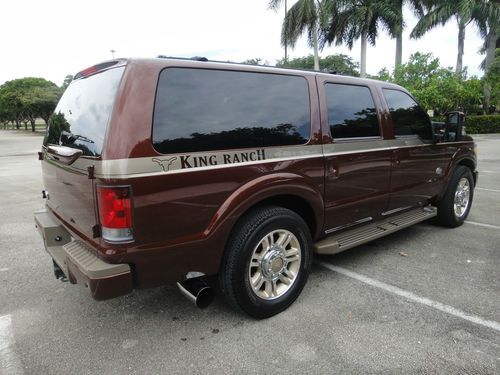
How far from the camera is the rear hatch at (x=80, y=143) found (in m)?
2.47

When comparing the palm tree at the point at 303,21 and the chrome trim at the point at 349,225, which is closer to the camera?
the chrome trim at the point at 349,225

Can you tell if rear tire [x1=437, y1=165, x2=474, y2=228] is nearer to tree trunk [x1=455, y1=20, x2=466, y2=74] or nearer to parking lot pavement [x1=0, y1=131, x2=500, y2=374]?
parking lot pavement [x1=0, y1=131, x2=500, y2=374]

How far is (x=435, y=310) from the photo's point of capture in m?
3.11

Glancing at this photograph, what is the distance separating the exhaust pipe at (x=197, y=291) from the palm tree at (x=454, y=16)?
102ft

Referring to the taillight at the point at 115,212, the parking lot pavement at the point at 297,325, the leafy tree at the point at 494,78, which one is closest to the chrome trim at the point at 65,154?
the taillight at the point at 115,212

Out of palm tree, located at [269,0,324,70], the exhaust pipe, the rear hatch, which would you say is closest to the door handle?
the exhaust pipe

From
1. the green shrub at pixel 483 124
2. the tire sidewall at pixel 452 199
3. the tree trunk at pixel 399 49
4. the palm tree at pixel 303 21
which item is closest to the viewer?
the tire sidewall at pixel 452 199

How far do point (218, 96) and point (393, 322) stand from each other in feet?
7.13

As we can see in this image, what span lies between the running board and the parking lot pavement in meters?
0.35

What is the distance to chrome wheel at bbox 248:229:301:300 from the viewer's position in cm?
300

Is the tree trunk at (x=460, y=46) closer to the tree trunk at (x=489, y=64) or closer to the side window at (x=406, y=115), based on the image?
the tree trunk at (x=489, y=64)

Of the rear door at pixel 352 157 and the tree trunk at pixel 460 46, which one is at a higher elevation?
the tree trunk at pixel 460 46

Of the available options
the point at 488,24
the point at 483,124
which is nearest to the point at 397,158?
the point at 483,124

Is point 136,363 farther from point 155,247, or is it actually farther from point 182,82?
point 182,82
